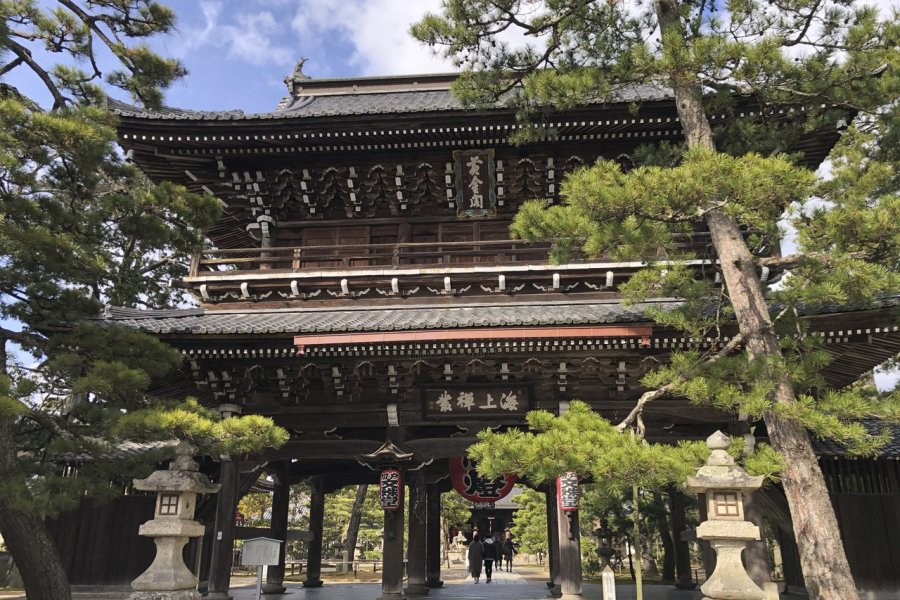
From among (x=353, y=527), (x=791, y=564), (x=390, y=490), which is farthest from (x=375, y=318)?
(x=353, y=527)

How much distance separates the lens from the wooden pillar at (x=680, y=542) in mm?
14758

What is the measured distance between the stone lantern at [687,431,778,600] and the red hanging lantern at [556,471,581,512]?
303 centimetres

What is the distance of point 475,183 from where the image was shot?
1191cm

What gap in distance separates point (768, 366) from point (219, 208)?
8279 mm

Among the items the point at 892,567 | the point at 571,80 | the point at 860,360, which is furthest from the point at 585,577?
the point at 571,80

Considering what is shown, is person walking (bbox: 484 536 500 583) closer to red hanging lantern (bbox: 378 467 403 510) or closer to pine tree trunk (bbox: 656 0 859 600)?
red hanging lantern (bbox: 378 467 403 510)

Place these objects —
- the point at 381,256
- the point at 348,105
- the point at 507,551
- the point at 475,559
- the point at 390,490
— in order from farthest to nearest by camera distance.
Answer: the point at 507,551 < the point at 475,559 < the point at 348,105 < the point at 381,256 < the point at 390,490

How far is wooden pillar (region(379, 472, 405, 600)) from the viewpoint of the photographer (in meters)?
9.94

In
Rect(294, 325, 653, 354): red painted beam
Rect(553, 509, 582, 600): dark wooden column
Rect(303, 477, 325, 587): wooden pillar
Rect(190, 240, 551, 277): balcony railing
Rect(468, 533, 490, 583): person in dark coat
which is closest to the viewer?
Rect(294, 325, 653, 354): red painted beam

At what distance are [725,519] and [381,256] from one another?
759 cm

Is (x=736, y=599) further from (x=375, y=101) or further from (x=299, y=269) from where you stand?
(x=375, y=101)

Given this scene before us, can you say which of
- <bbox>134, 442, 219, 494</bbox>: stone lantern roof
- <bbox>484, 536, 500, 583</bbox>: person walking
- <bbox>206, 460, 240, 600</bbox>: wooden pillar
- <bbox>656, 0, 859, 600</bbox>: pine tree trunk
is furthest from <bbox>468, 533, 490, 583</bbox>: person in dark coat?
<bbox>656, 0, 859, 600</bbox>: pine tree trunk

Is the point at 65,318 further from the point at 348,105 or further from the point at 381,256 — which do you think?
the point at 348,105

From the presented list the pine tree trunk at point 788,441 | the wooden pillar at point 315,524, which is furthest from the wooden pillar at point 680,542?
the wooden pillar at point 315,524
